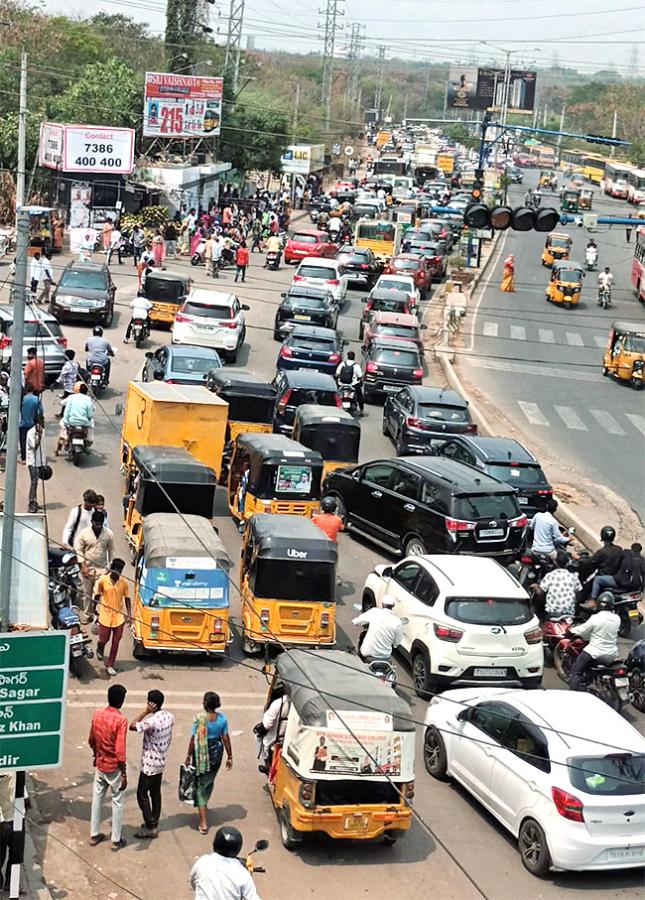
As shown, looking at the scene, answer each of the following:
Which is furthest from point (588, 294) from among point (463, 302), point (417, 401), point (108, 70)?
A: point (417, 401)

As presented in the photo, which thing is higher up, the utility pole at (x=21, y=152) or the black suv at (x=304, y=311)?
the utility pole at (x=21, y=152)

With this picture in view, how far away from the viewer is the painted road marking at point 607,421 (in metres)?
34.3

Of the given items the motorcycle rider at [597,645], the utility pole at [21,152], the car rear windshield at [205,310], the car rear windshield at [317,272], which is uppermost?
the utility pole at [21,152]

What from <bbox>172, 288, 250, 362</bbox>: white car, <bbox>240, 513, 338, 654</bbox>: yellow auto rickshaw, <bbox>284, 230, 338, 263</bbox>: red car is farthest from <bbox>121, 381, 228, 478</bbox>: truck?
<bbox>284, 230, 338, 263</bbox>: red car

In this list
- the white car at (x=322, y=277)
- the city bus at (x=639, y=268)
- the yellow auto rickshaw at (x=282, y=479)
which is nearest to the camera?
the yellow auto rickshaw at (x=282, y=479)

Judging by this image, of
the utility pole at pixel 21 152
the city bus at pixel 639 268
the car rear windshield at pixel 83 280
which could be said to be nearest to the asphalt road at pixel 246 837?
the utility pole at pixel 21 152

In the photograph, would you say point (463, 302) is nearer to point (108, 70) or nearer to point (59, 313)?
point (59, 313)

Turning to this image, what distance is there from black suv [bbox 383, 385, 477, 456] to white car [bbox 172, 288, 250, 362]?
718 cm

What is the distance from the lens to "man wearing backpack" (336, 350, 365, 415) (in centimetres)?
3006

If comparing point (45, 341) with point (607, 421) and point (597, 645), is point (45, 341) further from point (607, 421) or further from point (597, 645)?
point (597, 645)

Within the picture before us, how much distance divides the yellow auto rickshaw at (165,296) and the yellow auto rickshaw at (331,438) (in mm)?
14515

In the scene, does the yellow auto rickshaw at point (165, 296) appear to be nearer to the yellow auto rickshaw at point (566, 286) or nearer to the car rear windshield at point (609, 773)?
the yellow auto rickshaw at point (566, 286)

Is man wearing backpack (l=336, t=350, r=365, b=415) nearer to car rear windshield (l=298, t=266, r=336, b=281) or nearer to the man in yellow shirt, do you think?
car rear windshield (l=298, t=266, r=336, b=281)

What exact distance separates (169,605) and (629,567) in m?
6.93
